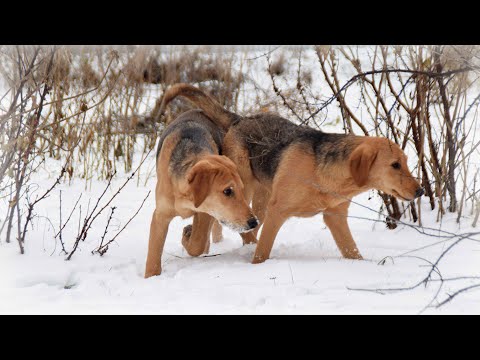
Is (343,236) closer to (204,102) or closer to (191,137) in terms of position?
(191,137)

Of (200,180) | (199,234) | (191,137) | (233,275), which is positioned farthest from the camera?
(199,234)

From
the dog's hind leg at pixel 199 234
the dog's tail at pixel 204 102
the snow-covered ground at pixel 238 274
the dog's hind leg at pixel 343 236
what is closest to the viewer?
the snow-covered ground at pixel 238 274

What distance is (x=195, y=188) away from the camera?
17.8ft

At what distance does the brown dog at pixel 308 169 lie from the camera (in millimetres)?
5656

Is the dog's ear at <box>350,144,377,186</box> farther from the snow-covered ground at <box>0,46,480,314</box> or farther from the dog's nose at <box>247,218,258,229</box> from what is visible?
the dog's nose at <box>247,218,258,229</box>

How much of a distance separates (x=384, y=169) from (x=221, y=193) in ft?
5.17

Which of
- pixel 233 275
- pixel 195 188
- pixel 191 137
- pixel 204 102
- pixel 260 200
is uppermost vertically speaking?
pixel 204 102

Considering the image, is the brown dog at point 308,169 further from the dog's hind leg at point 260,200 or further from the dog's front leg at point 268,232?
the dog's hind leg at point 260,200

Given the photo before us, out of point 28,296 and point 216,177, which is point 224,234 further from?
point 28,296

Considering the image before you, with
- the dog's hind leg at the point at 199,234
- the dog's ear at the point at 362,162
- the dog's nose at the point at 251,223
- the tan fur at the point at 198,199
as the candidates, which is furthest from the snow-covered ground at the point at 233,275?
the dog's ear at the point at 362,162

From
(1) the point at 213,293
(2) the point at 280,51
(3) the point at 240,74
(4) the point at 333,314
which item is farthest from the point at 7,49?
(2) the point at 280,51

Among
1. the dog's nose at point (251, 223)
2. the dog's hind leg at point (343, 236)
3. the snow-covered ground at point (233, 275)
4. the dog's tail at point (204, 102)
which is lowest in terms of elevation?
the snow-covered ground at point (233, 275)

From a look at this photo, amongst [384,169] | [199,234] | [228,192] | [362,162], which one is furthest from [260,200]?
[384,169]

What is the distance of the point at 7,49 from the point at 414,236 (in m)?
5.07
